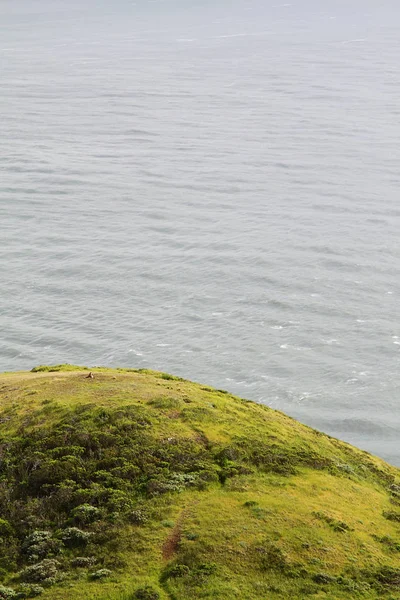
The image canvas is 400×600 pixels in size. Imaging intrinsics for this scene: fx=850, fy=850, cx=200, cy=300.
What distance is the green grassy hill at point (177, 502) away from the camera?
4075 centimetres

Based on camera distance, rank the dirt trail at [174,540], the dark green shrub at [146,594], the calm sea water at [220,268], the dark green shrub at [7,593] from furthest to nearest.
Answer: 1. the calm sea water at [220,268]
2. the dirt trail at [174,540]
3. the dark green shrub at [7,593]
4. the dark green shrub at [146,594]

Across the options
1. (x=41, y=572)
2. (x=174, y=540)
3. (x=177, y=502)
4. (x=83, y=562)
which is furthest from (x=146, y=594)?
(x=177, y=502)

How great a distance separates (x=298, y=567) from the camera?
137 feet

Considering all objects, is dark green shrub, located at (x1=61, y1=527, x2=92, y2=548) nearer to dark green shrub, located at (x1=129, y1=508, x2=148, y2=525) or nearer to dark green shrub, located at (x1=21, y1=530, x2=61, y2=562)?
dark green shrub, located at (x1=21, y1=530, x2=61, y2=562)

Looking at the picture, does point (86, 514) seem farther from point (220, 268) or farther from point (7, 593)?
point (220, 268)

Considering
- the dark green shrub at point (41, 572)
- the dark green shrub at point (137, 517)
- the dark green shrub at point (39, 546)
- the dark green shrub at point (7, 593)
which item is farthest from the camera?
the dark green shrub at point (137, 517)

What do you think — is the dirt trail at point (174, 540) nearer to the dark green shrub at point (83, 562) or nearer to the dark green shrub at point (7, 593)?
the dark green shrub at point (83, 562)

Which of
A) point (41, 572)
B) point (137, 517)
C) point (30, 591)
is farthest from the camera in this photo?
point (137, 517)

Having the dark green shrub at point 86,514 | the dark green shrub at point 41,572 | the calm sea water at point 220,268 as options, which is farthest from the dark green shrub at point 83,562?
the calm sea water at point 220,268

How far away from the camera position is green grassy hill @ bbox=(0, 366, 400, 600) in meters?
40.8

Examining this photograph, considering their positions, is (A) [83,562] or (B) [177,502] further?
(B) [177,502]

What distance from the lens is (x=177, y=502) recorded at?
45.5 meters

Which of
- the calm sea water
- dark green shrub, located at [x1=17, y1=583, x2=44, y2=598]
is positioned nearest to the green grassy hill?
dark green shrub, located at [x1=17, y1=583, x2=44, y2=598]

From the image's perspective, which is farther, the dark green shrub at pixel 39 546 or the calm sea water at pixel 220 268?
the calm sea water at pixel 220 268
